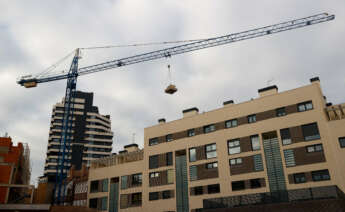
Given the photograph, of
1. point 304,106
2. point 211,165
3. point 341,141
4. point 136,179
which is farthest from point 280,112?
point 136,179

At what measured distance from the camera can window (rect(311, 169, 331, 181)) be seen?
41531mm

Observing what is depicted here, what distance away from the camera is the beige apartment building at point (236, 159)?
42.2 meters

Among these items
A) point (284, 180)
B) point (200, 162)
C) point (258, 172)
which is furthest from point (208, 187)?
point (284, 180)

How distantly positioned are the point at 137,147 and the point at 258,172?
30809mm

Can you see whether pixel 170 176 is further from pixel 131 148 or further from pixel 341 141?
pixel 341 141

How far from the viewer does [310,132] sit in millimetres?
44562

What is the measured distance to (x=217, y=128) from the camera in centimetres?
5334

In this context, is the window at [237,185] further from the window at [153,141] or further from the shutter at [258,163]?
the window at [153,141]

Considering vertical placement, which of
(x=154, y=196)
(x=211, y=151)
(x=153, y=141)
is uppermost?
(x=153, y=141)

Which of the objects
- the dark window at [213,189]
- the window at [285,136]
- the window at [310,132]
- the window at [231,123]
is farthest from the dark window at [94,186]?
the window at [310,132]

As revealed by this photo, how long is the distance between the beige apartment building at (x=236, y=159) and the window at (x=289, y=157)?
0.13 m

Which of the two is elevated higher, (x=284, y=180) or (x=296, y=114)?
(x=296, y=114)

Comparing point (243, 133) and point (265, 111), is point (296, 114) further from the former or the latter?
point (243, 133)

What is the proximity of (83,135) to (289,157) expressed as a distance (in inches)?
3807
